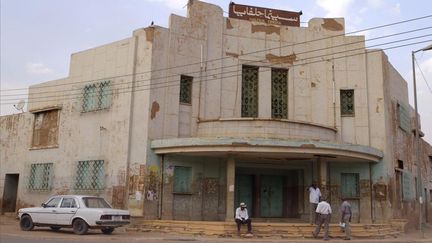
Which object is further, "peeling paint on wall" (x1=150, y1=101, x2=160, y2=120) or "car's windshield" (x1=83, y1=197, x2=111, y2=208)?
"peeling paint on wall" (x1=150, y1=101, x2=160, y2=120)

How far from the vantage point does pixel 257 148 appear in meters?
18.5

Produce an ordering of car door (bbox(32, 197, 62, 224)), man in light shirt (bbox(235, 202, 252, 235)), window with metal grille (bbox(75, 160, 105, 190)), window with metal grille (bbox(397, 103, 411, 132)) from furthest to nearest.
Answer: window with metal grille (bbox(397, 103, 411, 132)) < window with metal grille (bbox(75, 160, 105, 190)) < car door (bbox(32, 197, 62, 224)) < man in light shirt (bbox(235, 202, 252, 235))

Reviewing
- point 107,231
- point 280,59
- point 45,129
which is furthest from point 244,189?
point 45,129

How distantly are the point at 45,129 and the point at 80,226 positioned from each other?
33.6 feet

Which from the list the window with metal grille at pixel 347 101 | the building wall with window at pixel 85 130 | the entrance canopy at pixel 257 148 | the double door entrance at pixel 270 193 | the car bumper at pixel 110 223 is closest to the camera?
the car bumper at pixel 110 223

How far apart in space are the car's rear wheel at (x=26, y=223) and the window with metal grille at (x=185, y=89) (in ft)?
25.2

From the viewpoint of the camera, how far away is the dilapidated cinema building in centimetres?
2005

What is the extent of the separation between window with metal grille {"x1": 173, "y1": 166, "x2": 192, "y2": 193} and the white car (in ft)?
12.6

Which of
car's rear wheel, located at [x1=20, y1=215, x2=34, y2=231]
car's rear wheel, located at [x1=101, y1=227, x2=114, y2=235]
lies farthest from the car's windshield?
car's rear wheel, located at [x1=20, y1=215, x2=34, y2=231]

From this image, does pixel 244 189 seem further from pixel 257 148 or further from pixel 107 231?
pixel 107 231

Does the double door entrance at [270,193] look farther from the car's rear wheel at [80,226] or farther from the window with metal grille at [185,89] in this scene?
the car's rear wheel at [80,226]

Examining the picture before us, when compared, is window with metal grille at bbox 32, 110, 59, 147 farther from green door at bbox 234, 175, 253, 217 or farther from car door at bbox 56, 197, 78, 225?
green door at bbox 234, 175, 253, 217

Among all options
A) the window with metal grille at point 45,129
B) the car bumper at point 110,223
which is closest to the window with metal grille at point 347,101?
the car bumper at point 110,223

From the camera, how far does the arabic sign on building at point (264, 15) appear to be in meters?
23.3
